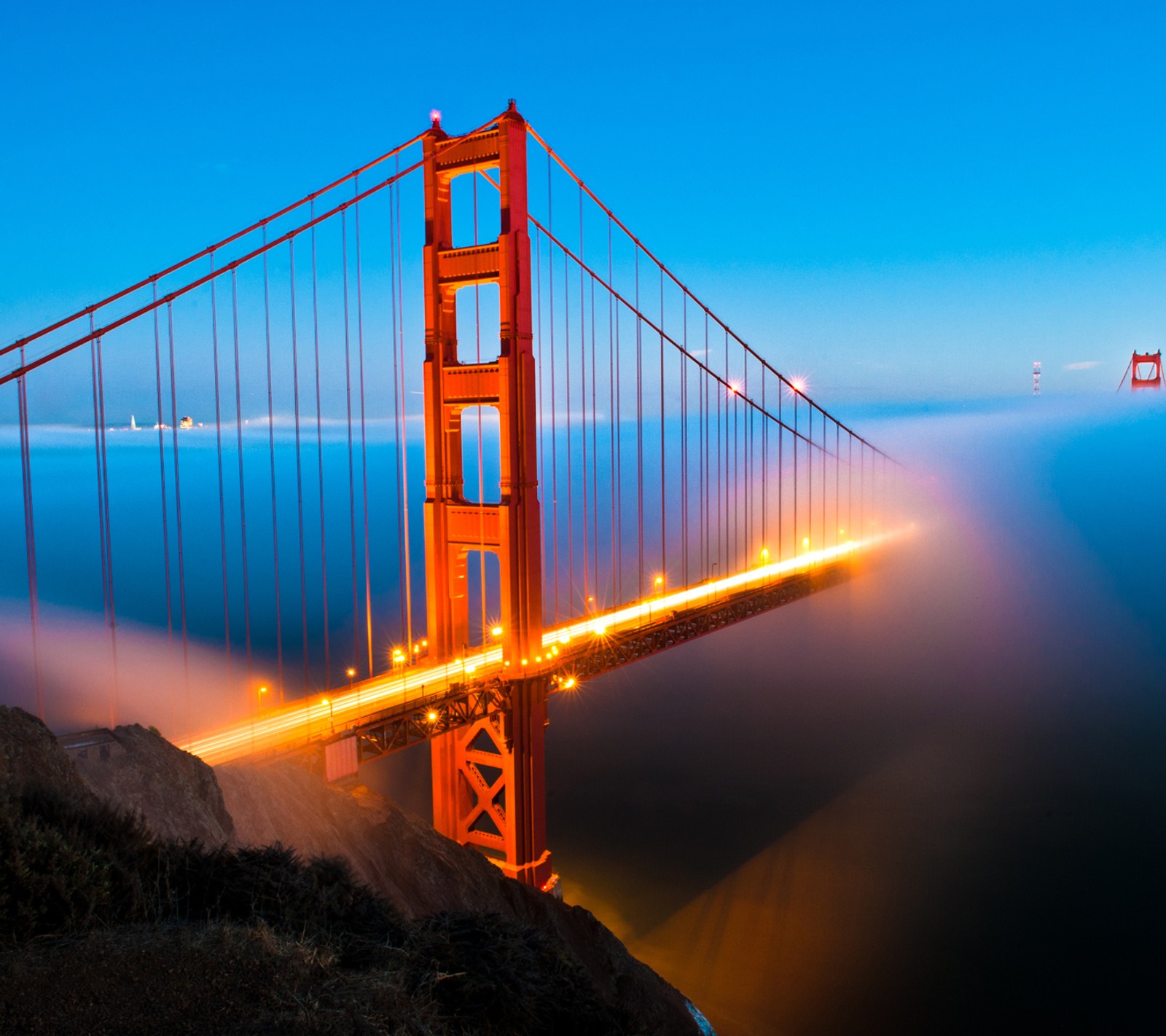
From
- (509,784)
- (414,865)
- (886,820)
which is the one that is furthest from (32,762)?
(886,820)

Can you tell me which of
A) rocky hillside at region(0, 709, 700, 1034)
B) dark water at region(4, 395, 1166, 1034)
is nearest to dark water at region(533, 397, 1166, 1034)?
dark water at region(4, 395, 1166, 1034)

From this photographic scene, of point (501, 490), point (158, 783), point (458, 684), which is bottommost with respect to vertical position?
point (458, 684)

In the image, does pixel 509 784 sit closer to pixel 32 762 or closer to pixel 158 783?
pixel 158 783

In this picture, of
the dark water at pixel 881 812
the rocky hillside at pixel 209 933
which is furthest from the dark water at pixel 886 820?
the rocky hillside at pixel 209 933

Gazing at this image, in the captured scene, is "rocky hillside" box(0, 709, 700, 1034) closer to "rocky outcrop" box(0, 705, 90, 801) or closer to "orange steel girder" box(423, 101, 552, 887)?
"rocky outcrop" box(0, 705, 90, 801)

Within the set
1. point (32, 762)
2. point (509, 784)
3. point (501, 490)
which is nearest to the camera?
point (32, 762)

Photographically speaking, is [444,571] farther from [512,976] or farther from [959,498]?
[959,498]

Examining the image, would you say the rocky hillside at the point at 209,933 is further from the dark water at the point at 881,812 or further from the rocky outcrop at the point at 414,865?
the dark water at the point at 881,812
